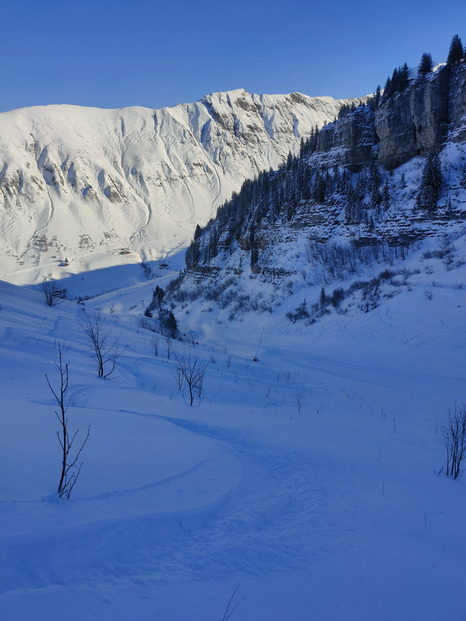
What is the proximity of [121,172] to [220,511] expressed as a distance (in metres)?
147

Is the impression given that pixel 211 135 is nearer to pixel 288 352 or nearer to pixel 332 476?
pixel 288 352

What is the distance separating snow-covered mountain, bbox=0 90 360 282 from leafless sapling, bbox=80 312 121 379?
81.6 metres

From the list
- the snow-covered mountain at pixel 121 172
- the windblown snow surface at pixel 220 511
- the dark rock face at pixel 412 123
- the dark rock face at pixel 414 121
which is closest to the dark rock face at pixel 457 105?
the dark rock face at pixel 412 123

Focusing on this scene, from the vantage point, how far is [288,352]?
22.6 m

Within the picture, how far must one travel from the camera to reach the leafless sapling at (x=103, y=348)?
11.3m

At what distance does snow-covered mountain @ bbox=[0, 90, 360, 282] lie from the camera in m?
102

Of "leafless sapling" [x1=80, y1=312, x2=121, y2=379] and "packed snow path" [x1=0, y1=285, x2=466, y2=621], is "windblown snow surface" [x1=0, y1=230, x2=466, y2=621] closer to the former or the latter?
"packed snow path" [x1=0, y1=285, x2=466, y2=621]

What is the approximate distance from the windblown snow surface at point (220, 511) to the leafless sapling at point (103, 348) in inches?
32.4

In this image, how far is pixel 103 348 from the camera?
14109mm

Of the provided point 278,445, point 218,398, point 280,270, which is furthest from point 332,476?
point 280,270

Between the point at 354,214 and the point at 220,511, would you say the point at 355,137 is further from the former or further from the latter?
the point at 220,511

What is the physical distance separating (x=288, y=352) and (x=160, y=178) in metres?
130

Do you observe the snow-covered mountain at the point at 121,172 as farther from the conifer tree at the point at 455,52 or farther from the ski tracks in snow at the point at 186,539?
the ski tracks in snow at the point at 186,539

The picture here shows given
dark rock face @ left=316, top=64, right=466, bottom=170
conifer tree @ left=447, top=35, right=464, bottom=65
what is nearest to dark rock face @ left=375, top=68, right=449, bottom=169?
dark rock face @ left=316, top=64, right=466, bottom=170
